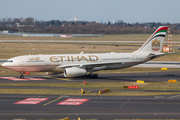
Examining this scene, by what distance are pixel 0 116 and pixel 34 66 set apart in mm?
21555

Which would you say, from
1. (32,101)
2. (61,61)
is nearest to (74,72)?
(61,61)

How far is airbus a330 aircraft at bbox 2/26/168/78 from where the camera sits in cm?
4294

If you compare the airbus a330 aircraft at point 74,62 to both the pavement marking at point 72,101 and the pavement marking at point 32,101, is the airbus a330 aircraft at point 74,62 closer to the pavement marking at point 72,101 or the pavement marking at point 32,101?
the pavement marking at point 32,101

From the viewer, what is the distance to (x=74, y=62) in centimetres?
4456

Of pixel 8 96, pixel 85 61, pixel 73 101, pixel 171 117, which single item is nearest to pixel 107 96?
pixel 73 101

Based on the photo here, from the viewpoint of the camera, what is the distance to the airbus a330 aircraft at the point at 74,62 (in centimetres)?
4294

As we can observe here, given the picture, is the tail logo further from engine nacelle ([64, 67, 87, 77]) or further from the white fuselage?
engine nacelle ([64, 67, 87, 77])

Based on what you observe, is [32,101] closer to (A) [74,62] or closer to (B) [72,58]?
(A) [74,62]

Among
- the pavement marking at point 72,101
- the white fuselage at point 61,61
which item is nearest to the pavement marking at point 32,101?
the pavement marking at point 72,101

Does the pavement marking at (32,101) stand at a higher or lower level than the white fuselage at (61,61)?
lower

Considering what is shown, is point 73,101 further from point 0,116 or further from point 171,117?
point 171,117

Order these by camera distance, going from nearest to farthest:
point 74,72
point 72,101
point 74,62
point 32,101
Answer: point 32,101, point 72,101, point 74,72, point 74,62

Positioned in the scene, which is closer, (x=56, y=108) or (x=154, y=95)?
(x=56, y=108)

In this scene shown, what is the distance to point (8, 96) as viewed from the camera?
30141 millimetres
